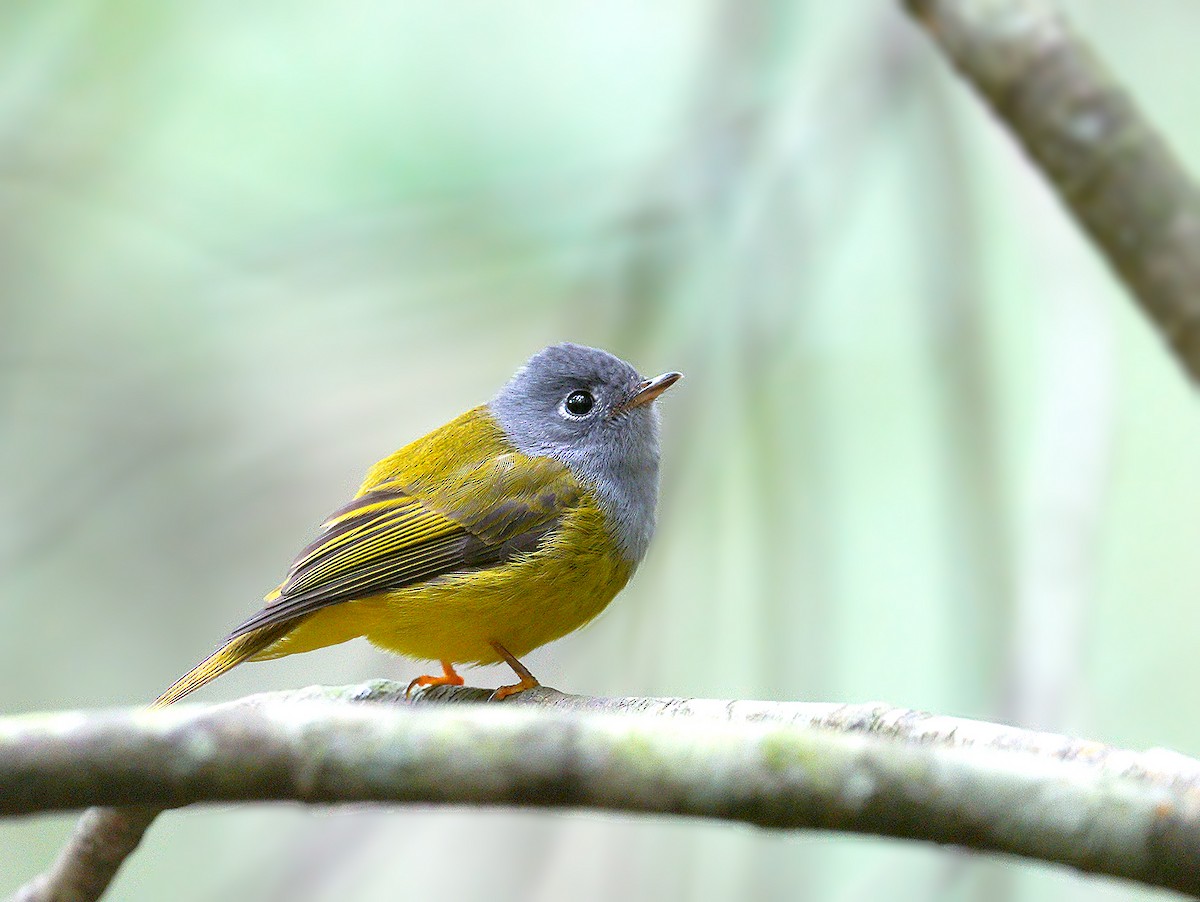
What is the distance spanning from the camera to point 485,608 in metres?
3.52

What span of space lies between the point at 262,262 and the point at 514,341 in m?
1.47

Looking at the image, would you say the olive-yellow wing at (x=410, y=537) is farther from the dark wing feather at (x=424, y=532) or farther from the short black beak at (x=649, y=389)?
the short black beak at (x=649, y=389)

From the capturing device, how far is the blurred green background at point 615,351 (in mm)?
4441

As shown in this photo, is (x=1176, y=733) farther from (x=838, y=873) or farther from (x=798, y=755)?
(x=798, y=755)

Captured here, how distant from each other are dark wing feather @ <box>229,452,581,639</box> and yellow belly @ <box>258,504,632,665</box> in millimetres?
56

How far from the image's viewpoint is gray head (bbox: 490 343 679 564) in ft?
13.1

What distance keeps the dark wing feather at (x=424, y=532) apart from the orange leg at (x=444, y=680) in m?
0.28

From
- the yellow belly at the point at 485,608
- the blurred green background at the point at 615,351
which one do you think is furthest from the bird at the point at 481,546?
the blurred green background at the point at 615,351

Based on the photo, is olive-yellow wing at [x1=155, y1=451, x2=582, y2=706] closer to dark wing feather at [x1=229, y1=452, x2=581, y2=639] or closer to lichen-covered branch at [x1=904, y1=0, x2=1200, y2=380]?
dark wing feather at [x1=229, y1=452, x2=581, y2=639]

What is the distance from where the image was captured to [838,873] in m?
5.77

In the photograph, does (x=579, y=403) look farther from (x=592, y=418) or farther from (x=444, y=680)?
(x=444, y=680)

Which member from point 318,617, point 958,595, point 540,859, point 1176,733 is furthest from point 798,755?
point 1176,733

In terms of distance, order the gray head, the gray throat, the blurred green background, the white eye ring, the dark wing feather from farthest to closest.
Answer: the blurred green background < the white eye ring < the gray head < the gray throat < the dark wing feather

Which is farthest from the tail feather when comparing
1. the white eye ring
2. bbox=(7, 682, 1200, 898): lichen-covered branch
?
bbox=(7, 682, 1200, 898): lichen-covered branch
